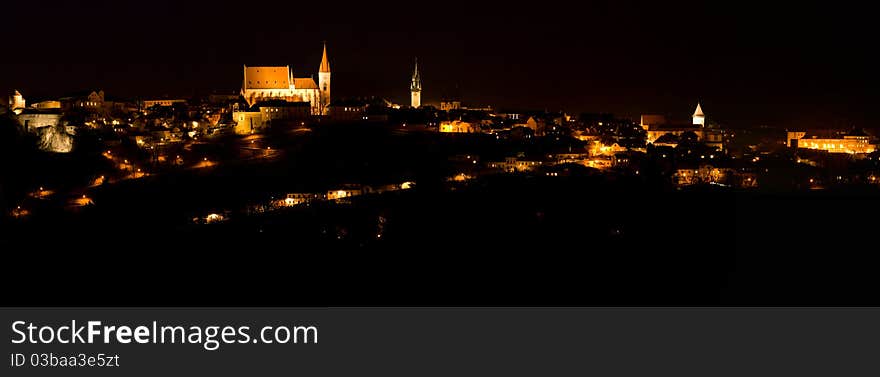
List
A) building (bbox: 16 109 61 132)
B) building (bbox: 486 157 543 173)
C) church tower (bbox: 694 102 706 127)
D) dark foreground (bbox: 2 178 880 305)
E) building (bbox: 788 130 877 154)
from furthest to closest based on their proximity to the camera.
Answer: church tower (bbox: 694 102 706 127), building (bbox: 788 130 877 154), building (bbox: 16 109 61 132), building (bbox: 486 157 543 173), dark foreground (bbox: 2 178 880 305)

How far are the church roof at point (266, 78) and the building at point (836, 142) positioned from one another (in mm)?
31452

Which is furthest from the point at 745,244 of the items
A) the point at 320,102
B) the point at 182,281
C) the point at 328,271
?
the point at 320,102

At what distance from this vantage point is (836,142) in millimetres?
51906

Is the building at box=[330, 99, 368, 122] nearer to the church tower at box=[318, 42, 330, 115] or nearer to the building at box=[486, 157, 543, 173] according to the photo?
the church tower at box=[318, 42, 330, 115]

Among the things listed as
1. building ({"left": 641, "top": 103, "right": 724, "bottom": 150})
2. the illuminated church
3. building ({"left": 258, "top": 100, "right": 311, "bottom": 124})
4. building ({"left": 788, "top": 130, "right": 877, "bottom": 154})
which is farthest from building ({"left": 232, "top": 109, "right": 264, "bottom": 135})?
building ({"left": 788, "top": 130, "right": 877, "bottom": 154})

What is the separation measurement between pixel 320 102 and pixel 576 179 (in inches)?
1065

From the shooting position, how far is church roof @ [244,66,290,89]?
5619 cm

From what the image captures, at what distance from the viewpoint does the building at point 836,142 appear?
168 ft

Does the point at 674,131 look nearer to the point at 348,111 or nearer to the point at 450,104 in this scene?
the point at 450,104

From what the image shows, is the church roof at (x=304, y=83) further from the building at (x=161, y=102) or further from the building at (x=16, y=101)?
the building at (x=16, y=101)

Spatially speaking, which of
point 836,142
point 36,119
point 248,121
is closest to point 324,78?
point 248,121

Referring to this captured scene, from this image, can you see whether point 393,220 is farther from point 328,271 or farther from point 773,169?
point 773,169

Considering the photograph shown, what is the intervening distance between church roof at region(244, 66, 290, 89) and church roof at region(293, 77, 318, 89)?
50 centimetres

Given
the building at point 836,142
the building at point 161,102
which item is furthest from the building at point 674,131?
the building at point 161,102
